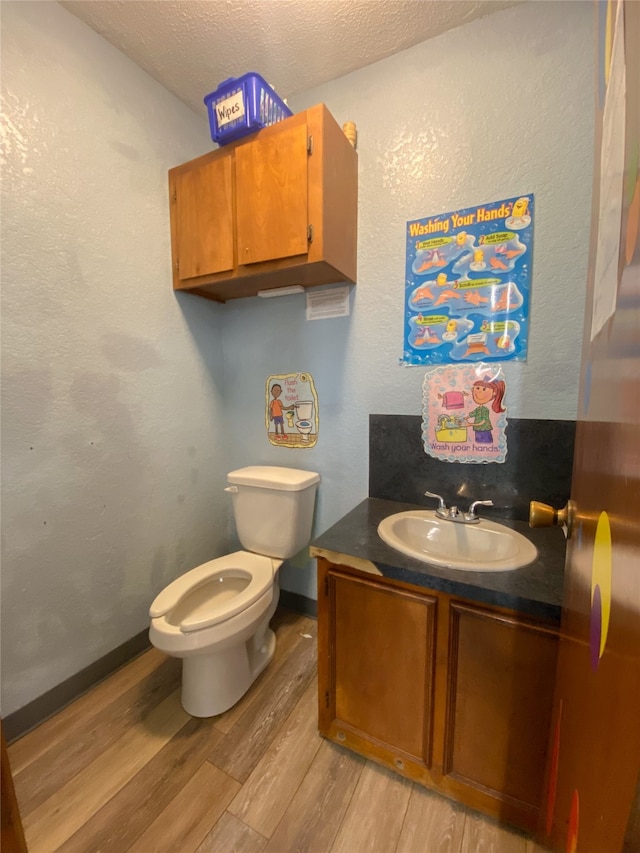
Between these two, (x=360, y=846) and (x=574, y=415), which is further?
(x=574, y=415)

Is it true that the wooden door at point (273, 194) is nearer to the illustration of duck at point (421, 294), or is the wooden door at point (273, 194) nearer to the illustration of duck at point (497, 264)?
the illustration of duck at point (421, 294)

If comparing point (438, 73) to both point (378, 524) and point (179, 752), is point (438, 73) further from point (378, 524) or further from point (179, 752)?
point (179, 752)

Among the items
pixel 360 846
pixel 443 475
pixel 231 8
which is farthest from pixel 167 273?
pixel 360 846

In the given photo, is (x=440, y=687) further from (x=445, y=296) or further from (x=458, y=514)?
(x=445, y=296)

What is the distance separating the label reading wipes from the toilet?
1.40 meters

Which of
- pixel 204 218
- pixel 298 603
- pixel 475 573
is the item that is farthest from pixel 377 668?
pixel 204 218

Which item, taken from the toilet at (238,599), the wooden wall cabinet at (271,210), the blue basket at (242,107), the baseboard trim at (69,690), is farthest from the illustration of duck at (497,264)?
the baseboard trim at (69,690)

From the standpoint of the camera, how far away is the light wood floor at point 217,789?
2.96 feet

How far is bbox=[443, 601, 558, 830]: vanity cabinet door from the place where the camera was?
805 mm

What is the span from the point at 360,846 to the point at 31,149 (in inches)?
89.5

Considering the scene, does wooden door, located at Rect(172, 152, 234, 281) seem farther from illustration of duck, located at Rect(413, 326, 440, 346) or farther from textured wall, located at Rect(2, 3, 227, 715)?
illustration of duck, located at Rect(413, 326, 440, 346)

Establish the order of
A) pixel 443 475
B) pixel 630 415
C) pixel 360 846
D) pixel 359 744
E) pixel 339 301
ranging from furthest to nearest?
pixel 339 301, pixel 443 475, pixel 359 744, pixel 360 846, pixel 630 415

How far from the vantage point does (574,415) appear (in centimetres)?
115

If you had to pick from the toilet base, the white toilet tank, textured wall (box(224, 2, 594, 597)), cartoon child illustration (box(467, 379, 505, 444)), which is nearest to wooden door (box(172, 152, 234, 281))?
textured wall (box(224, 2, 594, 597))
